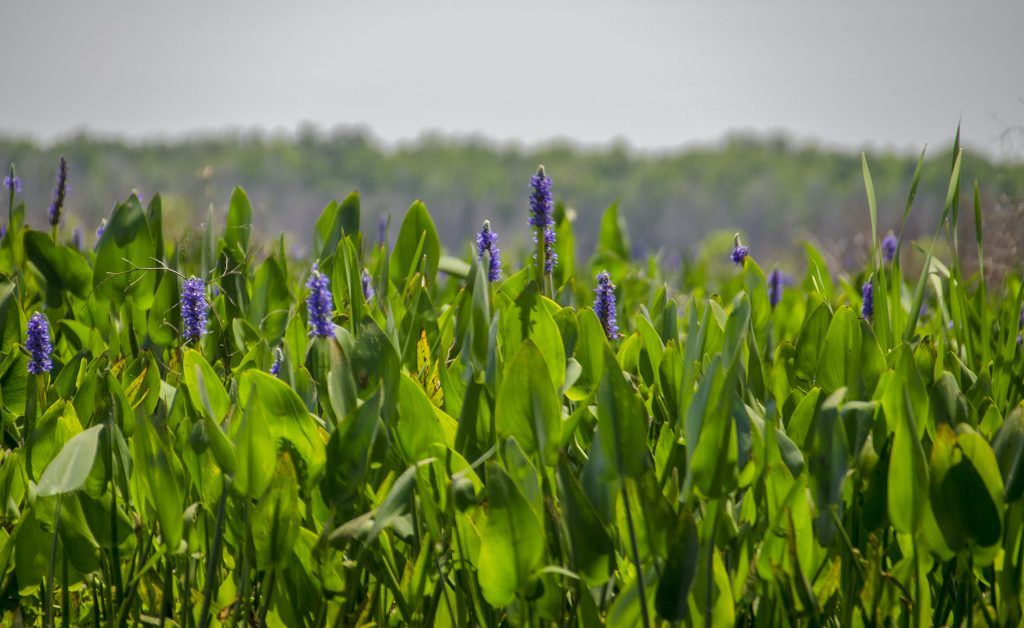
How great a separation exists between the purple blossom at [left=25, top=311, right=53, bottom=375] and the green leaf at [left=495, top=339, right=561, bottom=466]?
909 mm

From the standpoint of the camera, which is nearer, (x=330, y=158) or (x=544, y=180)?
(x=544, y=180)

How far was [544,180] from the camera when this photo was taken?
77.5 inches

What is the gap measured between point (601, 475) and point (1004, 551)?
53cm

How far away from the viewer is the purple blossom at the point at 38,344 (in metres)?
1.67

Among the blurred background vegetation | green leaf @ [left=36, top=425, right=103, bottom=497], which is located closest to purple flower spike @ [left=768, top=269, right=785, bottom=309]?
green leaf @ [left=36, top=425, right=103, bottom=497]

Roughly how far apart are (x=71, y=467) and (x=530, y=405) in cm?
57

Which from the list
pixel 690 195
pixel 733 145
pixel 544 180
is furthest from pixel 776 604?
pixel 733 145

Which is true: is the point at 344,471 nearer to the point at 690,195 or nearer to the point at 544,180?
the point at 544,180

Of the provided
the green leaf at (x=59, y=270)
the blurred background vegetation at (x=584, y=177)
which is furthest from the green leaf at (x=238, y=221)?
the blurred background vegetation at (x=584, y=177)

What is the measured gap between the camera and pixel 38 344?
1.68 meters

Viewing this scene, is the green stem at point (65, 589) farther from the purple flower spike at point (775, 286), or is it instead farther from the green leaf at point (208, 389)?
the purple flower spike at point (775, 286)

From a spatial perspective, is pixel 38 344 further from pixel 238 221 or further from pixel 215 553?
pixel 238 221

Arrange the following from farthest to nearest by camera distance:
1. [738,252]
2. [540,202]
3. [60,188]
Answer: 1. [60,188]
2. [738,252]
3. [540,202]

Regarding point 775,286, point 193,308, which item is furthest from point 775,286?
point 193,308
